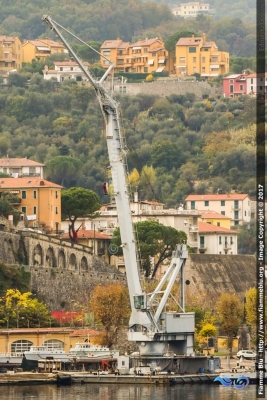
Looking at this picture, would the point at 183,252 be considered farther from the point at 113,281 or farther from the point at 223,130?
the point at 223,130

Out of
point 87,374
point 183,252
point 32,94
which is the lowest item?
point 87,374

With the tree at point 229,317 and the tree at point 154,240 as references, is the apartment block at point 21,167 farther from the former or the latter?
the tree at point 229,317

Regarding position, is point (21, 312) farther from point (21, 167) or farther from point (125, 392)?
point (21, 167)

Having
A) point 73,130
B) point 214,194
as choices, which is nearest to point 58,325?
point 214,194

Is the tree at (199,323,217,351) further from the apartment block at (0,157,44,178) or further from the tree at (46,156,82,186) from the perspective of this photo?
the tree at (46,156,82,186)

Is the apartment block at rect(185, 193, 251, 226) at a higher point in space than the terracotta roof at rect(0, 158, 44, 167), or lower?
lower

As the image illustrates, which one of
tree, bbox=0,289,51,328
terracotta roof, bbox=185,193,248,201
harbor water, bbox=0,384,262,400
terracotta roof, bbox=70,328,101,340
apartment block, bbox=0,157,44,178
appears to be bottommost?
harbor water, bbox=0,384,262,400

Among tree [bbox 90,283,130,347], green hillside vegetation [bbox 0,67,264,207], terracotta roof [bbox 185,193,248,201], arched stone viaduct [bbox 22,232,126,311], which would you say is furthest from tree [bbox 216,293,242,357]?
green hillside vegetation [bbox 0,67,264,207]
